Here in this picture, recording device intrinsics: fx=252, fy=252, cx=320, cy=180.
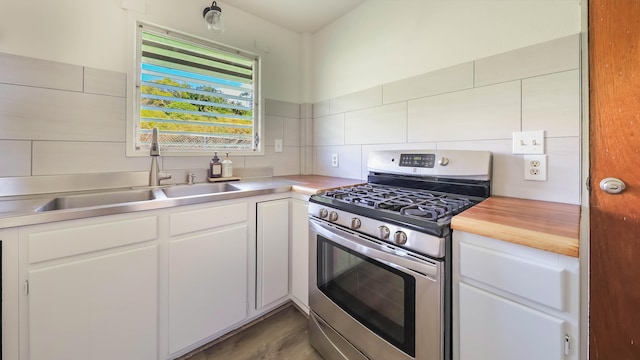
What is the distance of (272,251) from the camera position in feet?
5.31

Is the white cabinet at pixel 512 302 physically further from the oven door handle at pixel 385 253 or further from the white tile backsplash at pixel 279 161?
the white tile backsplash at pixel 279 161

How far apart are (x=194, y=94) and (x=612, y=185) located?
83.9 inches

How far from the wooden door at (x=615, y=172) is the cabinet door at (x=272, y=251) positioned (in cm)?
138

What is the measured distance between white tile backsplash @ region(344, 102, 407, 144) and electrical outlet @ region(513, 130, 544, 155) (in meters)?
0.61

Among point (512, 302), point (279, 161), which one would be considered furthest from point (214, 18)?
point (512, 302)

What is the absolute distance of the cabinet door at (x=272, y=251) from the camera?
1566 mm

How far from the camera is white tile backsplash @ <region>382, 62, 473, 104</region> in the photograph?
1.39m

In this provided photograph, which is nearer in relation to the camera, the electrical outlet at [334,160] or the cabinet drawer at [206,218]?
the cabinet drawer at [206,218]

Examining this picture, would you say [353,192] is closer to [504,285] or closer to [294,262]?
[294,262]

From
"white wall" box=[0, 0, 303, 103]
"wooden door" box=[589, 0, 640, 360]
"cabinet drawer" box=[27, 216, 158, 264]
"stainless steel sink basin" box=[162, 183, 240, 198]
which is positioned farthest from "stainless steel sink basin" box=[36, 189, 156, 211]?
"wooden door" box=[589, 0, 640, 360]

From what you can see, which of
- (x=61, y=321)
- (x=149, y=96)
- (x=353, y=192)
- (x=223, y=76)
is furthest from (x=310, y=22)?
(x=61, y=321)

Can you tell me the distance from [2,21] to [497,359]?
2569 mm

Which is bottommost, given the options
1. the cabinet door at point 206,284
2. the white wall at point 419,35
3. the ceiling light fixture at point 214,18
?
the cabinet door at point 206,284

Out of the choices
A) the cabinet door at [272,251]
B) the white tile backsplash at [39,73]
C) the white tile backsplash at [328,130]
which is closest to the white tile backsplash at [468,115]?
the white tile backsplash at [328,130]
